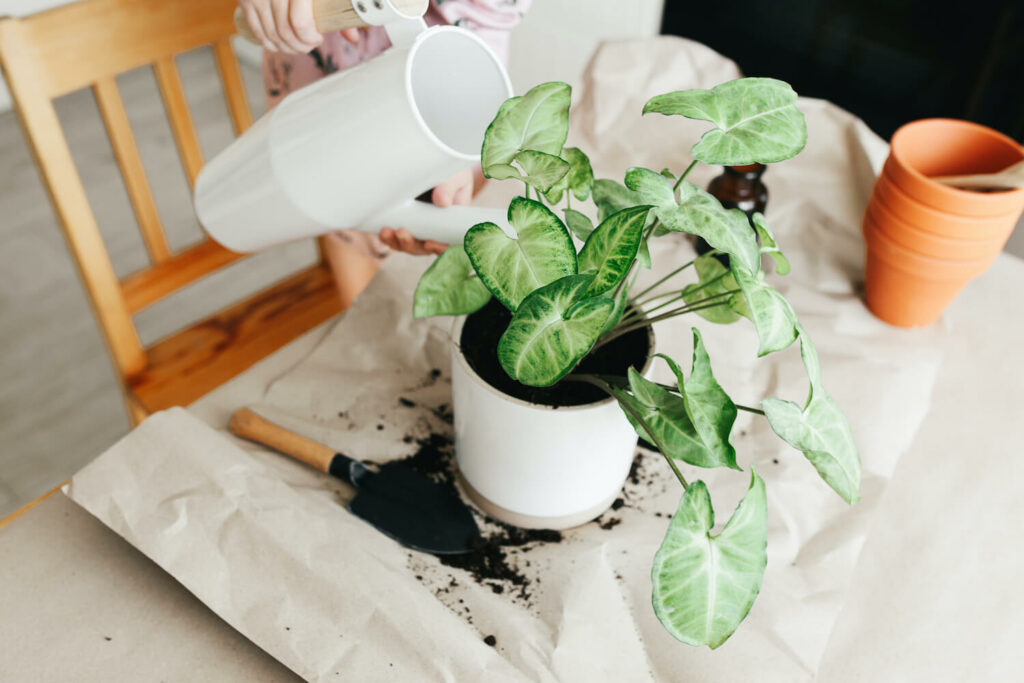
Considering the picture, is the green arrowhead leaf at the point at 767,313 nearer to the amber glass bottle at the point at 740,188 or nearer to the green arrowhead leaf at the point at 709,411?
the green arrowhead leaf at the point at 709,411

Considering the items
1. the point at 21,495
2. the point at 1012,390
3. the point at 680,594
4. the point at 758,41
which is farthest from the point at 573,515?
the point at 21,495

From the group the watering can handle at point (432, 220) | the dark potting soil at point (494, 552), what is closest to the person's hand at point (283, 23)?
the watering can handle at point (432, 220)

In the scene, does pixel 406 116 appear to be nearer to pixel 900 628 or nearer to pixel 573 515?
pixel 573 515

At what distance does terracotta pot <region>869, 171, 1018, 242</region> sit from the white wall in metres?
0.94

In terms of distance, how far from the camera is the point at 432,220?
0.57 m

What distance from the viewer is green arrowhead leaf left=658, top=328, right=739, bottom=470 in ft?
1.35

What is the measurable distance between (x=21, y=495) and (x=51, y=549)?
0.96 m

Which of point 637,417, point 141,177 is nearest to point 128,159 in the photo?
point 141,177

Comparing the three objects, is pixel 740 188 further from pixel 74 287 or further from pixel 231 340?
pixel 74 287

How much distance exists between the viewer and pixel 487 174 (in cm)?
42

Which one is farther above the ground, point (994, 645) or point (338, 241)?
point (338, 241)

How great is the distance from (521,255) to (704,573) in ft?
0.62

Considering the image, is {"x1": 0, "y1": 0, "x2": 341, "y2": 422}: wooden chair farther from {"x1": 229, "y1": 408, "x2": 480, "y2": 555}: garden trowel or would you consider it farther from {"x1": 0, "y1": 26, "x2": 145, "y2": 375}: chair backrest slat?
{"x1": 229, "y1": 408, "x2": 480, "y2": 555}: garden trowel

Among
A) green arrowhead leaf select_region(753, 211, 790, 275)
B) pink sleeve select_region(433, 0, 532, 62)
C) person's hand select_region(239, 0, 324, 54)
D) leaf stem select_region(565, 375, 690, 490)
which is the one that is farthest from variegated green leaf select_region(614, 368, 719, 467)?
pink sleeve select_region(433, 0, 532, 62)
